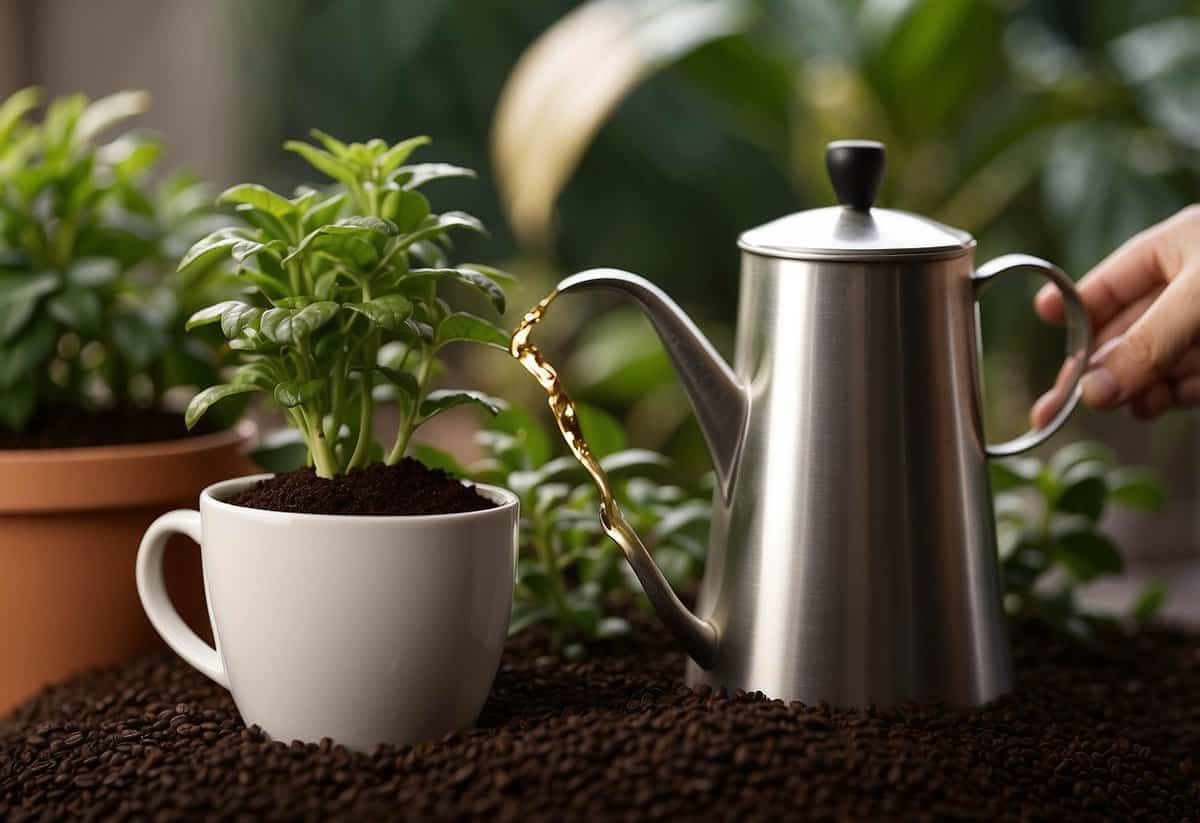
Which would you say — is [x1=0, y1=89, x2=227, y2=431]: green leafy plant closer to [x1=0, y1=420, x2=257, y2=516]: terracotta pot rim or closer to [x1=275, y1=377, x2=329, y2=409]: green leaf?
[x1=0, y1=420, x2=257, y2=516]: terracotta pot rim

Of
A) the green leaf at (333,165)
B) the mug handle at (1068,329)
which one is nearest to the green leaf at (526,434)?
the green leaf at (333,165)

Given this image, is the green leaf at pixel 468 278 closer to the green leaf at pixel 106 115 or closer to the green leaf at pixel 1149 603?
the green leaf at pixel 106 115

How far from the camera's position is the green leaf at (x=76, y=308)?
104 centimetres

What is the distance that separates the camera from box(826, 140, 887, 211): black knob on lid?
0.88 metres

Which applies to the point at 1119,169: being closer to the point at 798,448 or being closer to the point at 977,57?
the point at 977,57

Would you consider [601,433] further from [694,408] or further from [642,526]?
[694,408]

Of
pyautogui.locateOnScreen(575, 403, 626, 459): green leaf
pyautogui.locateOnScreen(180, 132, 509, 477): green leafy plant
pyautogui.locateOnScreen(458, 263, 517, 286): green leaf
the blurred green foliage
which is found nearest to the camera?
pyautogui.locateOnScreen(180, 132, 509, 477): green leafy plant

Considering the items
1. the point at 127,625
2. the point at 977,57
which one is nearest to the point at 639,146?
the point at 977,57

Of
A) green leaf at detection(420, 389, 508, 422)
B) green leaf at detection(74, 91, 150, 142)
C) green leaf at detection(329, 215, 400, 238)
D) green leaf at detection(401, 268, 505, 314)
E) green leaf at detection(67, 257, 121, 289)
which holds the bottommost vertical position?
green leaf at detection(420, 389, 508, 422)

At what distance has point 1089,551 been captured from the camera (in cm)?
117

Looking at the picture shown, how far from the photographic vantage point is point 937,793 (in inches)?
27.5

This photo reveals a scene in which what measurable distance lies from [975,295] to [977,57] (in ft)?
4.05

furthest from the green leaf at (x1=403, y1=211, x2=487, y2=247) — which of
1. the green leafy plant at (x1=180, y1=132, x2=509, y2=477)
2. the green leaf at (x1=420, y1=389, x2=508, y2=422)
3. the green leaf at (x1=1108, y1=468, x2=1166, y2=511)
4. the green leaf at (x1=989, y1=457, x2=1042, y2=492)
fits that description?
the green leaf at (x1=1108, y1=468, x2=1166, y2=511)

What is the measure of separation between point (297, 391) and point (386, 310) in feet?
0.26
